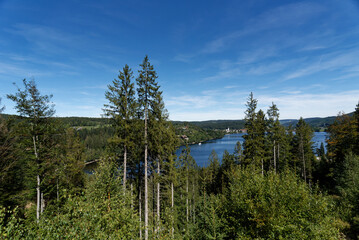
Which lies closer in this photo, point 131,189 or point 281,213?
point 281,213

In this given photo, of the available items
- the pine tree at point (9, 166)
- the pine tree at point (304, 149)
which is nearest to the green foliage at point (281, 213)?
the pine tree at point (9, 166)

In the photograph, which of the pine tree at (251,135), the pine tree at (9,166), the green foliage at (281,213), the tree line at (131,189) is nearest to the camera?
the tree line at (131,189)

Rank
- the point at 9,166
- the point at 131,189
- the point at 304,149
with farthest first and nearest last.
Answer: the point at 304,149 → the point at 131,189 → the point at 9,166

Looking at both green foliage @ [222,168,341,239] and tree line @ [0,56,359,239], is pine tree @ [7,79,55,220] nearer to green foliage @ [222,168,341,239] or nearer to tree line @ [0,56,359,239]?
tree line @ [0,56,359,239]

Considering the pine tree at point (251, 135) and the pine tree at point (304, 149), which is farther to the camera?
the pine tree at point (304, 149)

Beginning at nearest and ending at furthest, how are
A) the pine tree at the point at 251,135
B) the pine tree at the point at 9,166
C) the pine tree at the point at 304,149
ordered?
the pine tree at the point at 9,166 → the pine tree at the point at 251,135 → the pine tree at the point at 304,149

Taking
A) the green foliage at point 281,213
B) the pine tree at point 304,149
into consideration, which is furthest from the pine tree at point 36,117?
the pine tree at point 304,149

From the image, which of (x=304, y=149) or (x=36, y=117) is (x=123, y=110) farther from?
(x=304, y=149)

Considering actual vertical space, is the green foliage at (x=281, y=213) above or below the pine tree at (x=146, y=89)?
below

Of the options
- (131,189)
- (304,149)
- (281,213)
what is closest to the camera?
(281,213)

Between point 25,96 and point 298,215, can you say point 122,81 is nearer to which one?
point 25,96

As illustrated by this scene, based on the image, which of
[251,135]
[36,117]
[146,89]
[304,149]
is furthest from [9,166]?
[304,149]

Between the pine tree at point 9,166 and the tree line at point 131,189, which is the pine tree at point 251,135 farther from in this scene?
the pine tree at point 9,166

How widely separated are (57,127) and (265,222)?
19.2 m
